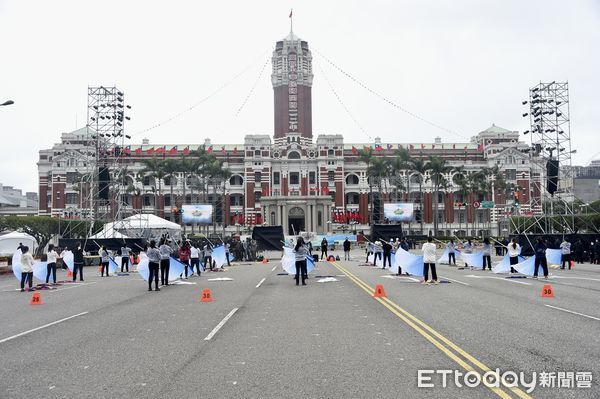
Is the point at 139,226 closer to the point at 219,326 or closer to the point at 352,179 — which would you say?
the point at 219,326

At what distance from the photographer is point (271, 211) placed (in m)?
92.7

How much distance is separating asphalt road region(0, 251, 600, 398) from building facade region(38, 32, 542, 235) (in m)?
77.0

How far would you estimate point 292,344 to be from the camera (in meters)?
9.48

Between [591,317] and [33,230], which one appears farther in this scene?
[33,230]

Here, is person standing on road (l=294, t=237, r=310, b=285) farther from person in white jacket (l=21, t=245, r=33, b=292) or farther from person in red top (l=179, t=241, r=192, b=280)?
person in white jacket (l=21, t=245, r=33, b=292)

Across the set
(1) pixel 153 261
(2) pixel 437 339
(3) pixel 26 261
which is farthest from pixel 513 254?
(3) pixel 26 261

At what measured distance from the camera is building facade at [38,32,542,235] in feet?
314

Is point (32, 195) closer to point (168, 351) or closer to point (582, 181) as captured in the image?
Answer: point (582, 181)

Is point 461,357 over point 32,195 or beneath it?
beneath

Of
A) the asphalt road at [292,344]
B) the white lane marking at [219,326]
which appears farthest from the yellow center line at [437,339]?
the white lane marking at [219,326]


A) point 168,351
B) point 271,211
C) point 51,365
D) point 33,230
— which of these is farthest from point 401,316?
point 271,211

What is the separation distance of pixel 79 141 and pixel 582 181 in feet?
327

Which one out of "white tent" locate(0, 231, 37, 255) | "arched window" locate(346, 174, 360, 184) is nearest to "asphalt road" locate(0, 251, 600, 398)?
"white tent" locate(0, 231, 37, 255)

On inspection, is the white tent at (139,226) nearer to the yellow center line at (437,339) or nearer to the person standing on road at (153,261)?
the person standing on road at (153,261)
